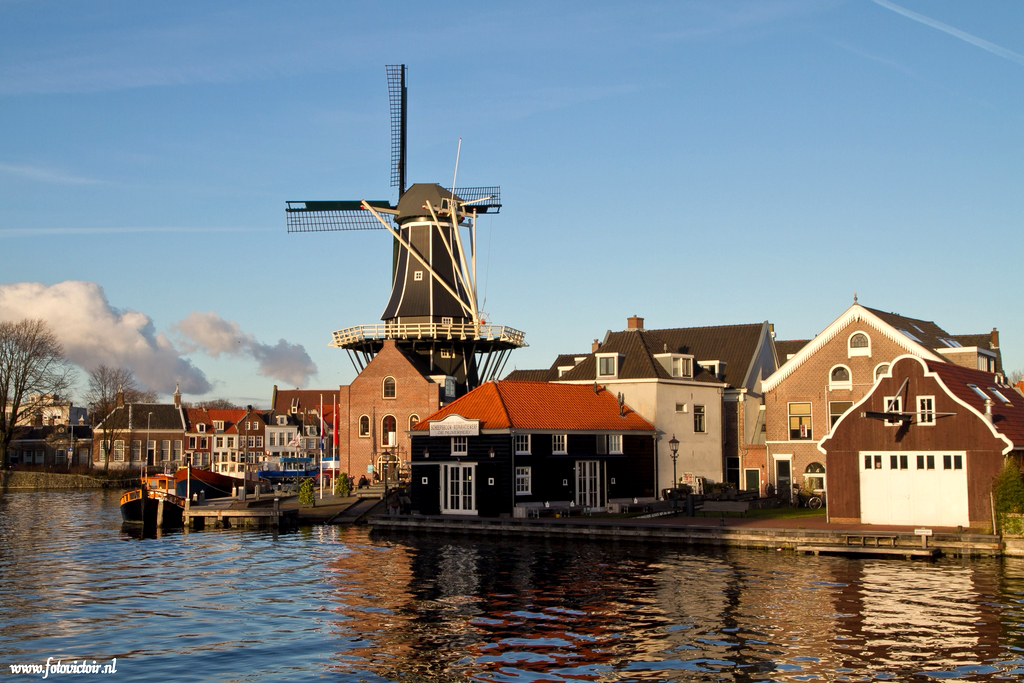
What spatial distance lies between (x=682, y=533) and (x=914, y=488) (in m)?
8.47

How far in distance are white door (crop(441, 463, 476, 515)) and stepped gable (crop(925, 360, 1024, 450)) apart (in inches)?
779

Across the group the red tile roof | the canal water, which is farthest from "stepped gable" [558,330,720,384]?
the canal water

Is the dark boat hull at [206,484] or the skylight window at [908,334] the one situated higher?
the skylight window at [908,334]

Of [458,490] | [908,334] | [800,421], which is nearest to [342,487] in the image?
[458,490]

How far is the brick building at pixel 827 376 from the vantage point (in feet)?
154

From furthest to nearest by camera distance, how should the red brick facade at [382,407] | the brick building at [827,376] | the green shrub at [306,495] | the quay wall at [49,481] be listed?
the quay wall at [49,481]
the red brick facade at [382,407]
the green shrub at [306,495]
the brick building at [827,376]

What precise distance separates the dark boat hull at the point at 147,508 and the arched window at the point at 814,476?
104 ft

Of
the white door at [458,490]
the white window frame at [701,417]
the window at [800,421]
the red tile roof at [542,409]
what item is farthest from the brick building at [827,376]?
the white door at [458,490]

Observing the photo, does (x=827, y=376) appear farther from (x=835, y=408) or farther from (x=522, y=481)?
(x=522, y=481)

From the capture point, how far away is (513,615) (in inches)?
953

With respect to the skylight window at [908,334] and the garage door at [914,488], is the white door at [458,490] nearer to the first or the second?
the garage door at [914,488]

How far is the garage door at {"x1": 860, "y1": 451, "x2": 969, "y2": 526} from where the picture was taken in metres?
35.6

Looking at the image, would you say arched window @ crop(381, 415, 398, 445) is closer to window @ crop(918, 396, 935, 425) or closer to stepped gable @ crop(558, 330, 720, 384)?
stepped gable @ crop(558, 330, 720, 384)

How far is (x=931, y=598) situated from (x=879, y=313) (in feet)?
82.1
